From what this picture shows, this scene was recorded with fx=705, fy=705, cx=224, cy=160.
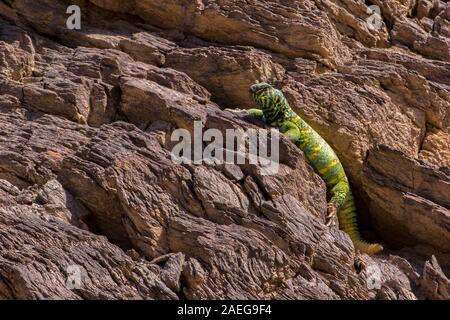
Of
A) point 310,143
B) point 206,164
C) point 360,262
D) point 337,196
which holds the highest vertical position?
point 310,143

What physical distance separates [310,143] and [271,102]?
1348 millimetres

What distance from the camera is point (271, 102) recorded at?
16750mm

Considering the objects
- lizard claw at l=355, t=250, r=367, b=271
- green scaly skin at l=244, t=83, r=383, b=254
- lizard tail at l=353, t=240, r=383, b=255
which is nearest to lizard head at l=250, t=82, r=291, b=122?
green scaly skin at l=244, t=83, r=383, b=254

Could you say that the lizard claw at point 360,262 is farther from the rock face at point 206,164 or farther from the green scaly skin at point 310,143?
the green scaly skin at point 310,143

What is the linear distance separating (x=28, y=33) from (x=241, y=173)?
7.95 metres

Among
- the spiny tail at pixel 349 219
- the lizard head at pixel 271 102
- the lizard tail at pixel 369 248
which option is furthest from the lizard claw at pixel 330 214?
the lizard head at pixel 271 102

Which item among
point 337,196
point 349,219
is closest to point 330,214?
point 337,196

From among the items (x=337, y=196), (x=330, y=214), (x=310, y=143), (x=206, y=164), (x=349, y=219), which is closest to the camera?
(x=206, y=164)

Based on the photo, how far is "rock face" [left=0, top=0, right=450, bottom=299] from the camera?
43.2ft

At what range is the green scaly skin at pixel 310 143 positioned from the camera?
54.9ft

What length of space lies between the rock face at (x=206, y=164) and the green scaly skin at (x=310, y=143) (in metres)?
0.51

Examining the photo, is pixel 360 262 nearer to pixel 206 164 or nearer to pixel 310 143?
pixel 310 143

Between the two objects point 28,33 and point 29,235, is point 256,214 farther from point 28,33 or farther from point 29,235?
point 28,33
